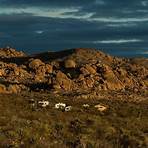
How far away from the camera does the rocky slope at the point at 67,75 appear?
7642 centimetres

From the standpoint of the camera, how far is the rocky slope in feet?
251

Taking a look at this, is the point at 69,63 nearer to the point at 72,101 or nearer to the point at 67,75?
the point at 67,75

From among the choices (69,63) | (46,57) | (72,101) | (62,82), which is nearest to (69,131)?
(72,101)

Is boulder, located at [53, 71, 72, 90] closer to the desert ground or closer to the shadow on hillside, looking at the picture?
the desert ground

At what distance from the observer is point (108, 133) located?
25750 mm

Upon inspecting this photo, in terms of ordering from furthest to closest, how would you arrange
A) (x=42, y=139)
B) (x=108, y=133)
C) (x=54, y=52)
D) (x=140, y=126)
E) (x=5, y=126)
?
1. (x=54, y=52)
2. (x=140, y=126)
3. (x=108, y=133)
4. (x=5, y=126)
5. (x=42, y=139)

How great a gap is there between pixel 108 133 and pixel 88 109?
45.7 feet

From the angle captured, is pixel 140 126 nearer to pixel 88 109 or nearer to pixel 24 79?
pixel 88 109

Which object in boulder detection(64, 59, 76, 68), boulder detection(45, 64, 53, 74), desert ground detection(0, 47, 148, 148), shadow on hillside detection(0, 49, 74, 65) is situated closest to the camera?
desert ground detection(0, 47, 148, 148)

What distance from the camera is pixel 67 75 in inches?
3492

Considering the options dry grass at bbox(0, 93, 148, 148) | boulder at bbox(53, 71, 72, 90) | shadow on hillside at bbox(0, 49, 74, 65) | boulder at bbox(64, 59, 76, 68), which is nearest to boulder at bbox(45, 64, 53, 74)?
boulder at bbox(64, 59, 76, 68)

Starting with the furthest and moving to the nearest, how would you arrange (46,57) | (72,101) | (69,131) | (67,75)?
1. (46,57)
2. (67,75)
3. (72,101)
4. (69,131)

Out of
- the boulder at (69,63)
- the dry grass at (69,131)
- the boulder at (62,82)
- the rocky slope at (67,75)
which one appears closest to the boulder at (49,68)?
the rocky slope at (67,75)

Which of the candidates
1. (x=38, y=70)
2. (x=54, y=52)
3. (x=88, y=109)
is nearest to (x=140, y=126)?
(x=88, y=109)
